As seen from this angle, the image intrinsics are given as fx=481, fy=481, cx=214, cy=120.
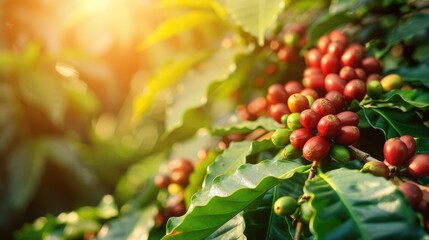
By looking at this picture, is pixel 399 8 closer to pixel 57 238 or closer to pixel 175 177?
pixel 175 177

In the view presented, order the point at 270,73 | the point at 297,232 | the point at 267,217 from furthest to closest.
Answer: the point at 270,73 < the point at 267,217 < the point at 297,232

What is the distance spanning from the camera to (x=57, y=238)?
1675mm

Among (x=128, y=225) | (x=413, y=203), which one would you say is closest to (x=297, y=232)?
(x=413, y=203)

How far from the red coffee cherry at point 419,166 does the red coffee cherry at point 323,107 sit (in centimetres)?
21

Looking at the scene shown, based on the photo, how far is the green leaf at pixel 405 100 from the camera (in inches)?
44.3

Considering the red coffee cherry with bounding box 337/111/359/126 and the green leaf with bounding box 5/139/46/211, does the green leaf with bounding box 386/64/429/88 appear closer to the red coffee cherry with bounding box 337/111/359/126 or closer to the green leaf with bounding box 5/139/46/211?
the red coffee cherry with bounding box 337/111/359/126

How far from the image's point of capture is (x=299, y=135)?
41.8 inches

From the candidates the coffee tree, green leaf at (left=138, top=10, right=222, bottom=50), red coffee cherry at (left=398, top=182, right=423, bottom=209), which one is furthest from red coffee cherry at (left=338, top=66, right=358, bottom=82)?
green leaf at (left=138, top=10, right=222, bottom=50)

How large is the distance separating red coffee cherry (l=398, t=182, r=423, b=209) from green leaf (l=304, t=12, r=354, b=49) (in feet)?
2.46

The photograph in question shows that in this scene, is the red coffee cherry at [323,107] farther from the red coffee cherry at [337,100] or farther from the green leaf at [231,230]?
the green leaf at [231,230]

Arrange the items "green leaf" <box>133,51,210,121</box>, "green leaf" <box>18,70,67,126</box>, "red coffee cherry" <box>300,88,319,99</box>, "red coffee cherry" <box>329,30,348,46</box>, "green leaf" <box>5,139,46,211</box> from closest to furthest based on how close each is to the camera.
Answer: "red coffee cherry" <box>300,88,319,99</box> → "red coffee cherry" <box>329,30,348,46</box> → "green leaf" <box>133,51,210,121</box> → "green leaf" <box>18,70,67,126</box> → "green leaf" <box>5,139,46,211</box>

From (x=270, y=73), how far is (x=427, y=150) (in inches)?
27.8

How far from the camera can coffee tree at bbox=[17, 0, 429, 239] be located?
875 millimetres

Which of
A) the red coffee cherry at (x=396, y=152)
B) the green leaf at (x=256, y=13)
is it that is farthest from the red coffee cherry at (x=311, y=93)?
the red coffee cherry at (x=396, y=152)
